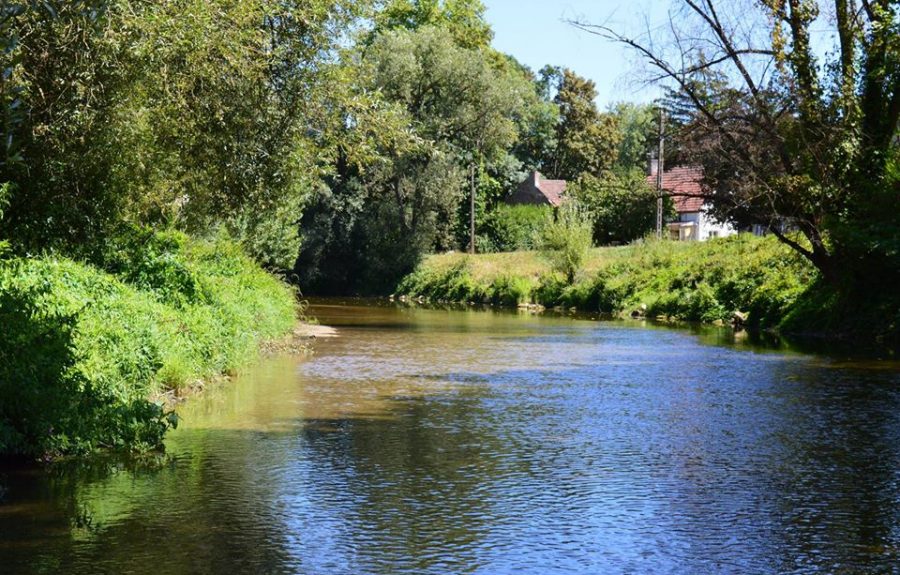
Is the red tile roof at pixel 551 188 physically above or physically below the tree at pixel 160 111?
above

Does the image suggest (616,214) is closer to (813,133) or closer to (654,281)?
(654,281)

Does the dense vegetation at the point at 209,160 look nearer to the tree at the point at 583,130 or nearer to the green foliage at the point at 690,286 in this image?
the green foliage at the point at 690,286

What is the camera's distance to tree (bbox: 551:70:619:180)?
279 ft

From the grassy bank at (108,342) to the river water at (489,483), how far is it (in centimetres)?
40

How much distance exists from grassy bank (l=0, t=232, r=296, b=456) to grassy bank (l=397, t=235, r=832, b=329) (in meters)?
17.8

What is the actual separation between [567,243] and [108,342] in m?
33.6

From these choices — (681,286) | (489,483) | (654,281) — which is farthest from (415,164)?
(489,483)

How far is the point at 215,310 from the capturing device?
1817 centimetres

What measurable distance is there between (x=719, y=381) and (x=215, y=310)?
869 centimetres

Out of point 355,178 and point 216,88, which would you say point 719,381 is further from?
point 355,178

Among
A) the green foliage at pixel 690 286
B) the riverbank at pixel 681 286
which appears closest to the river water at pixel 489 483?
the green foliage at pixel 690 286

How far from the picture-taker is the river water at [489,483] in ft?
25.2

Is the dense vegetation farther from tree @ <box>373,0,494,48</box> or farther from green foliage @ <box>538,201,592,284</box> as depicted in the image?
tree @ <box>373,0,494,48</box>

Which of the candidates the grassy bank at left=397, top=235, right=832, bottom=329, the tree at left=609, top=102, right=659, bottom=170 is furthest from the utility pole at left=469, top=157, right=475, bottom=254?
the tree at left=609, top=102, right=659, bottom=170
